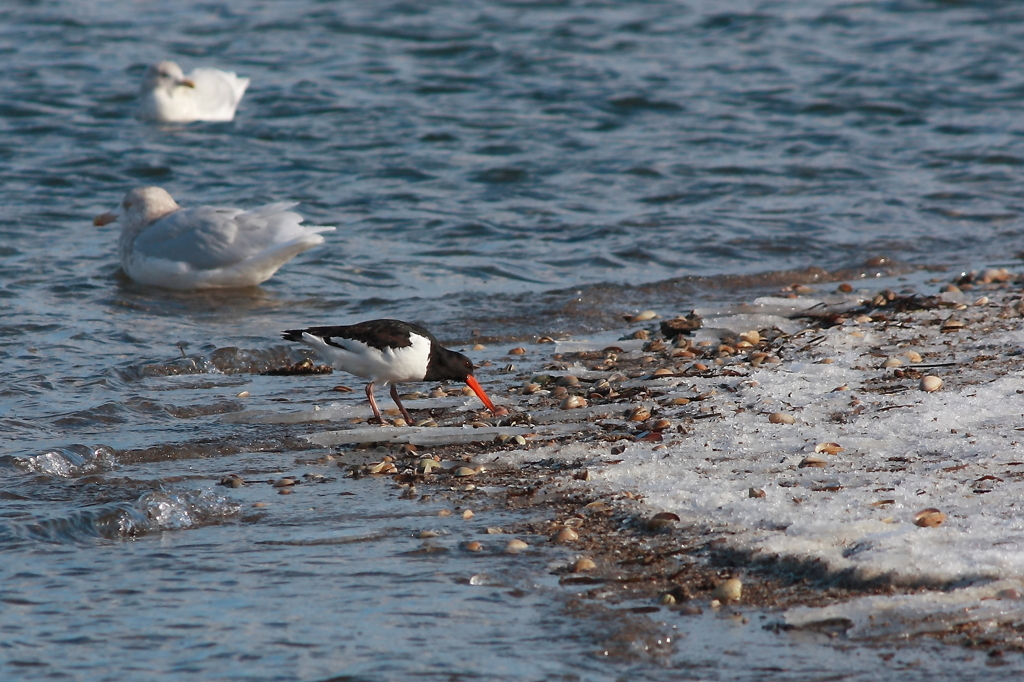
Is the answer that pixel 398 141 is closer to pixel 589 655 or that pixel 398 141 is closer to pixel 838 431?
pixel 838 431

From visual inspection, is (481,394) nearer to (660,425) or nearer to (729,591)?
(660,425)

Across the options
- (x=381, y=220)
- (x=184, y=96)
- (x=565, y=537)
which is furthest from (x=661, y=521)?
(x=184, y=96)

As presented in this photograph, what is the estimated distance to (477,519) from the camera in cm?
478

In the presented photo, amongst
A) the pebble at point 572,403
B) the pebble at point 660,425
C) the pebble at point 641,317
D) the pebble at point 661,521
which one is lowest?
the pebble at point 641,317

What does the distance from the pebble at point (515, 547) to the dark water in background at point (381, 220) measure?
0.35ft

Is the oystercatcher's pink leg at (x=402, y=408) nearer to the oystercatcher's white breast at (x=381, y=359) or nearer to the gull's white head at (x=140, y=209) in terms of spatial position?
the oystercatcher's white breast at (x=381, y=359)

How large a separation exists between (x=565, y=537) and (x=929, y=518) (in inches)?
52.1

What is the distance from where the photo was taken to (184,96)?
1528 centimetres

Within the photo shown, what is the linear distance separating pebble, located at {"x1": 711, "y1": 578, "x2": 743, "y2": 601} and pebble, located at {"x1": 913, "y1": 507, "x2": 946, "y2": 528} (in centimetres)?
74

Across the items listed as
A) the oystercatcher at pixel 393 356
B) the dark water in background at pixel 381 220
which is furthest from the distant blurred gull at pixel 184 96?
the oystercatcher at pixel 393 356

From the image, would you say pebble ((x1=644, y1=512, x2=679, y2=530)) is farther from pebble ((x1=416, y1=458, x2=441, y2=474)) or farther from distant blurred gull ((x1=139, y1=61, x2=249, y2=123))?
distant blurred gull ((x1=139, y1=61, x2=249, y2=123))

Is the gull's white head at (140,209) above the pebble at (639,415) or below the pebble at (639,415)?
above

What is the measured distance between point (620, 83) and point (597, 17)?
16.2 feet

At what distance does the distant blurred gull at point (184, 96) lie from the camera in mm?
15281
